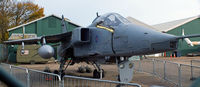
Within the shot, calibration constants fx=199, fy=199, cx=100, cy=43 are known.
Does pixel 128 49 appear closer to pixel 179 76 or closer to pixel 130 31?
pixel 130 31

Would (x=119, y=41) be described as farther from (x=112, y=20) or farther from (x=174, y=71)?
(x=174, y=71)

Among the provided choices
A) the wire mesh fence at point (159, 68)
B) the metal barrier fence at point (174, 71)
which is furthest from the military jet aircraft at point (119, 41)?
the wire mesh fence at point (159, 68)

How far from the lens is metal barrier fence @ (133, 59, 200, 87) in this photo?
7.96m

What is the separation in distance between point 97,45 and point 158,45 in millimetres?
2772

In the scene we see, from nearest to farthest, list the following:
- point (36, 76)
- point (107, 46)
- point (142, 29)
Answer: point (142, 29) < point (36, 76) < point (107, 46)

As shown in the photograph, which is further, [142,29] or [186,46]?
[186,46]

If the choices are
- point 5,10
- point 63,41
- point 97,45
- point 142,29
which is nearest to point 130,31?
point 142,29

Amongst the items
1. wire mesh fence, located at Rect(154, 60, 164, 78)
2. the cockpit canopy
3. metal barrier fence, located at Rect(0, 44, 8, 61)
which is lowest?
wire mesh fence, located at Rect(154, 60, 164, 78)

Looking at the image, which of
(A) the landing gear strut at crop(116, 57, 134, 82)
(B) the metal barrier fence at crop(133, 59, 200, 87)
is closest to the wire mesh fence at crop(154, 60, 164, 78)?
(B) the metal barrier fence at crop(133, 59, 200, 87)

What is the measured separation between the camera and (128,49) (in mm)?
6406

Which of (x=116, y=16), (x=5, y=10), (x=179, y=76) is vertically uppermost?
(x=5, y=10)

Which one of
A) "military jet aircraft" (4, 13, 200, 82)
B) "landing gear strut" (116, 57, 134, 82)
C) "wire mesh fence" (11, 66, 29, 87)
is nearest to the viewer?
"military jet aircraft" (4, 13, 200, 82)

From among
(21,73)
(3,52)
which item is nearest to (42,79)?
(21,73)

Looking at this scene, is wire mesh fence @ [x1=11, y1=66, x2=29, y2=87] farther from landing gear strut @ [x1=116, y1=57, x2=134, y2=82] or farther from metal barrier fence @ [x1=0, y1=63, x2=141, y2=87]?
landing gear strut @ [x1=116, y1=57, x2=134, y2=82]
